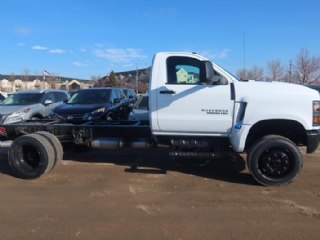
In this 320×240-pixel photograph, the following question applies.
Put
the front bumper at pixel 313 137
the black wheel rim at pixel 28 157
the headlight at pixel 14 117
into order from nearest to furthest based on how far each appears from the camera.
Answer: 1. the front bumper at pixel 313 137
2. the black wheel rim at pixel 28 157
3. the headlight at pixel 14 117

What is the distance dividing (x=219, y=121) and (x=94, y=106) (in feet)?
20.3

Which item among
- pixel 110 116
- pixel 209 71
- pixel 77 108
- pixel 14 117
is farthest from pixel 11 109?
pixel 209 71

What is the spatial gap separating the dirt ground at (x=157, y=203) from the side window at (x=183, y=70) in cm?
177

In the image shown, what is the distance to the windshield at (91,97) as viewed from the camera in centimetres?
1404

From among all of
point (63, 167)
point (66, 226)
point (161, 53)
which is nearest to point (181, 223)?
point (66, 226)

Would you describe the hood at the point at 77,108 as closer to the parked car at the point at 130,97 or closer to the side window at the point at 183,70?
the parked car at the point at 130,97

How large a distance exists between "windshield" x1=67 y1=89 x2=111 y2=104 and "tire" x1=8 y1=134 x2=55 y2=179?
5757 mm

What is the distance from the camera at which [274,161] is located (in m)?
7.36

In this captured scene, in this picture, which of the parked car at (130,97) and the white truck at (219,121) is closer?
the white truck at (219,121)

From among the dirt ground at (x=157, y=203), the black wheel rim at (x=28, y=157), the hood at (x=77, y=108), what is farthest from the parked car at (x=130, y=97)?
the black wheel rim at (x=28, y=157)

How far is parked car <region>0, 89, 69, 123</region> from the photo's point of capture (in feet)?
47.0

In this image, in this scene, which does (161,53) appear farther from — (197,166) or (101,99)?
(101,99)

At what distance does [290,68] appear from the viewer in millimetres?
50781

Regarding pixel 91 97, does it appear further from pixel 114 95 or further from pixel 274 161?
pixel 274 161
